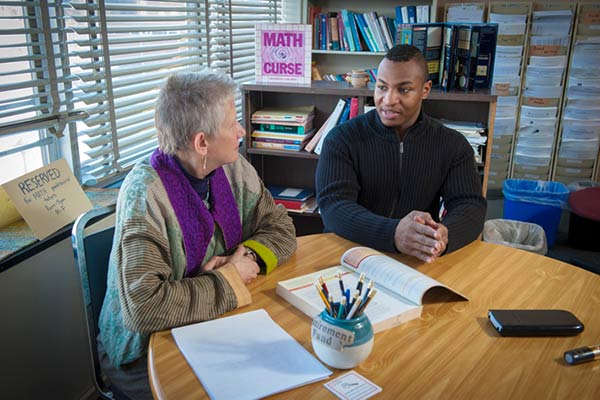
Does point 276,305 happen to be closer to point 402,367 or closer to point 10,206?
point 402,367

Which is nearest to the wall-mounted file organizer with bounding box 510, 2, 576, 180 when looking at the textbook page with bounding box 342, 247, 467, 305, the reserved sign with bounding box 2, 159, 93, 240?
the textbook page with bounding box 342, 247, 467, 305

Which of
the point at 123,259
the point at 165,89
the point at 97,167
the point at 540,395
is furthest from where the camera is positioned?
the point at 97,167

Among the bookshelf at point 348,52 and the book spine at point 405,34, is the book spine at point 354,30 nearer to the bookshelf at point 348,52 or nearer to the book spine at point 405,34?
the bookshelf at point 348,52

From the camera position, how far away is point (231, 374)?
973 millimetres

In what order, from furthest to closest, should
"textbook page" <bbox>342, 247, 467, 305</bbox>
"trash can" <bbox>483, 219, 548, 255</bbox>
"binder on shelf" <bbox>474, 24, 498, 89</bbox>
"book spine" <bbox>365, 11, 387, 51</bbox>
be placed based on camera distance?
"book spine" <bbox>365, 11, 387, 51</bbox>, "trash can" <bbox>483, 219, 548, 255</bbox>, "binder on shelf" <bbox>474, 24, 498, 89</bbox>, "textbook page" <bbox>342, 247, 467, 305</bbox>

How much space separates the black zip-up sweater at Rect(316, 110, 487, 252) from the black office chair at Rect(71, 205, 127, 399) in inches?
30.7

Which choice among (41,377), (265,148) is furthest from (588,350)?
(265,148)

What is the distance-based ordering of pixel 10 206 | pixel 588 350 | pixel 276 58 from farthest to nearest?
pixel 276 58 < pixel 10 206 < pixel 588 350

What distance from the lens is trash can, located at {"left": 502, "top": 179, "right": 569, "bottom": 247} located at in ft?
11.9

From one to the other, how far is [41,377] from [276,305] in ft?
3.30

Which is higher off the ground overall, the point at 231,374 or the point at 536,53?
the point at 536,53

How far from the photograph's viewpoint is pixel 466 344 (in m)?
1.11

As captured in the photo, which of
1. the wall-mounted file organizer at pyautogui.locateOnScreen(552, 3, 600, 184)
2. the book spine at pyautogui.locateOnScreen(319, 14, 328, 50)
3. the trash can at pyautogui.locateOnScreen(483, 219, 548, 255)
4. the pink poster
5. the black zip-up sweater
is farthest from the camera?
the wall-mounted file organizer at pyautogui.locateOnScreen(552, 3, 600, 184)

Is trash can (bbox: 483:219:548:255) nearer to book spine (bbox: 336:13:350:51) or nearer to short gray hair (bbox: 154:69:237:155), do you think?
book spine (bbox: 336:13:350:51)
